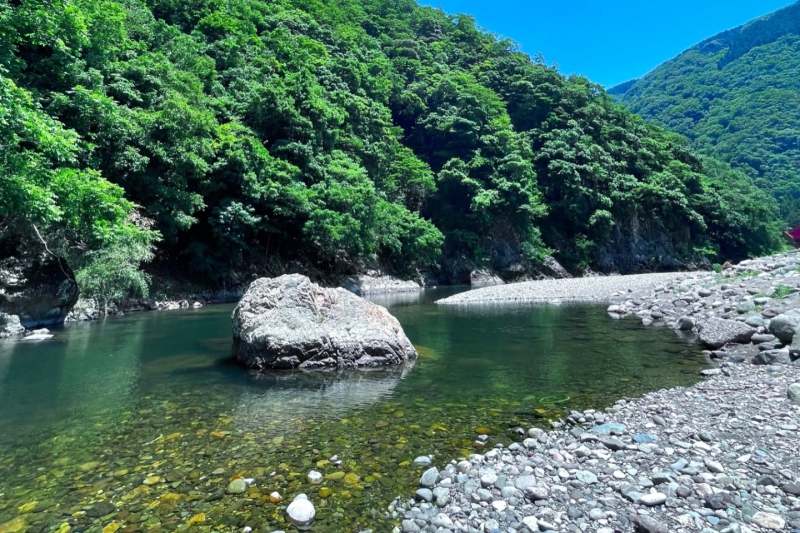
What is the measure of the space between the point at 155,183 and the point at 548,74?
59888 mm

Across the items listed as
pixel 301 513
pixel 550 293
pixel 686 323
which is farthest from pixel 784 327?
pixel 550 293

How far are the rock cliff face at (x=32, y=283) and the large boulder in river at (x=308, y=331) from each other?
10.9m

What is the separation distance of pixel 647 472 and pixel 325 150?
3740 cm

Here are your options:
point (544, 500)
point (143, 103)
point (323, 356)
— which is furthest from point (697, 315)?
point (143, 103)

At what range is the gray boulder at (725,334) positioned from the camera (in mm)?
10312

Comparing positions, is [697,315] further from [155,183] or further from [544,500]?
[155,183]

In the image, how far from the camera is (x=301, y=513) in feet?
12.5

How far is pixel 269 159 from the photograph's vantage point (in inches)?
1224

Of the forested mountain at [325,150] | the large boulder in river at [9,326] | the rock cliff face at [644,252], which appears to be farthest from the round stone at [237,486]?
the rock cliff face at [644,252]

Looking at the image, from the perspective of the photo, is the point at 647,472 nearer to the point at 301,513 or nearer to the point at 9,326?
the point at 301,513

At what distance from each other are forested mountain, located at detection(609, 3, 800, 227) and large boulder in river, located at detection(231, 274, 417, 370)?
97.1m

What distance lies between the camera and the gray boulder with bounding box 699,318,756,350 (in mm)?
10312

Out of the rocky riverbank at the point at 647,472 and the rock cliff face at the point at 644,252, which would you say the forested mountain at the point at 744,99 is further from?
the rocky riverbank at the point at 647,472

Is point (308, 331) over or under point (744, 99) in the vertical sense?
under
